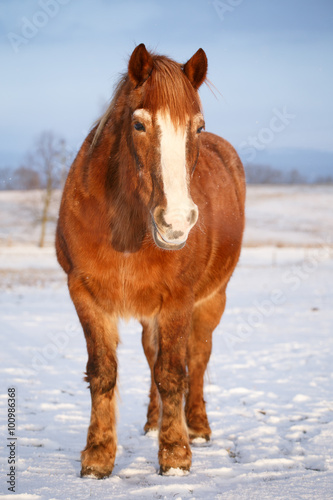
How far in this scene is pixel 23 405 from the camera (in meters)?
4.79

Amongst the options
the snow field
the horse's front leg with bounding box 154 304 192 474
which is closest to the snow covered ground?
the snow field

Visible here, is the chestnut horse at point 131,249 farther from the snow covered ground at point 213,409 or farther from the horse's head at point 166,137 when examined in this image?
the snow covered ground at point 213,409

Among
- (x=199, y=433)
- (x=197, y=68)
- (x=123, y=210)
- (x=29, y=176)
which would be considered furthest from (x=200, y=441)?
(x=29, y=176)

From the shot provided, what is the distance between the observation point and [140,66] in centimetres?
304

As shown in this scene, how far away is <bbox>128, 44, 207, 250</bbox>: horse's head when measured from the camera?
2.70m

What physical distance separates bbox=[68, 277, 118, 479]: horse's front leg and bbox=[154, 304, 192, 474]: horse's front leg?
342mm

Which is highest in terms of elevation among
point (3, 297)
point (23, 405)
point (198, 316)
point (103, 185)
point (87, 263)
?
point (103, 185)

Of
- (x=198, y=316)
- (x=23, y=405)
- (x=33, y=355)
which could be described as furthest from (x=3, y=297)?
(x=198, y=316)

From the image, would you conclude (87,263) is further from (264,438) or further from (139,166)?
(264,438)

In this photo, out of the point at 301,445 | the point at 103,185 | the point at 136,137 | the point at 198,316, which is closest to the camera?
the point at 136,137

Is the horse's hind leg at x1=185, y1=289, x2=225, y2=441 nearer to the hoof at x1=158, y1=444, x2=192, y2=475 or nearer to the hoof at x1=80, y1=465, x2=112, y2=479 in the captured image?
the hoof at x1=158, y1=444, x2=192, y2=475

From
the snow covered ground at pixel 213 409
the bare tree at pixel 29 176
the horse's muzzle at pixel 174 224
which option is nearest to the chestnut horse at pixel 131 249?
the horse's muzzle at pixel 174 224

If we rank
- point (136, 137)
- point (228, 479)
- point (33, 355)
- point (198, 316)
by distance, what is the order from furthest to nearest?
point (33, 355) → point (198, 316) → point (228, 479) → point (136, 137)

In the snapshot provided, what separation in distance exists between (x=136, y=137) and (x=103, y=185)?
2.01 ft
